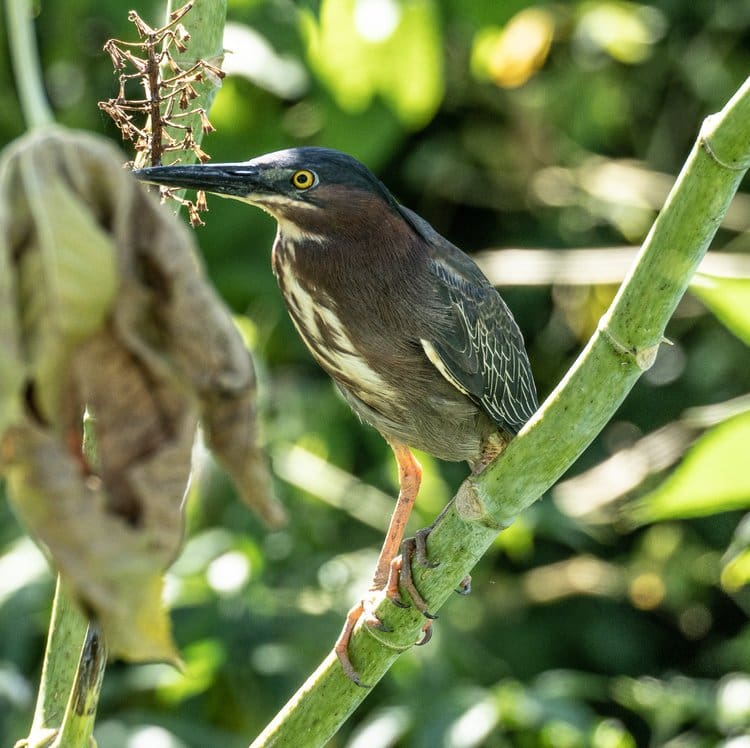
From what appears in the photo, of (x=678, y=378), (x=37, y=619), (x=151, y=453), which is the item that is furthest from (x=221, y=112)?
(x=151, y=453)

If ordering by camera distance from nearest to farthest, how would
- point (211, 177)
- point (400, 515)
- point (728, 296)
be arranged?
point (728, 296), point (211, 177), point (400, 515)

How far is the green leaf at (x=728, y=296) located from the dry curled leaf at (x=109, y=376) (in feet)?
2.65

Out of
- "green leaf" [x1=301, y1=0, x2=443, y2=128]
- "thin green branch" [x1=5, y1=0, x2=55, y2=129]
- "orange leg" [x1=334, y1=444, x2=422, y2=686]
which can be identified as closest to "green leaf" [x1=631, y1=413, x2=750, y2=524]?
"thin green branch" [x1=5, y1=0, x2=55, y2=129]

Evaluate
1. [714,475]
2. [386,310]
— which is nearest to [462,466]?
[386,310]

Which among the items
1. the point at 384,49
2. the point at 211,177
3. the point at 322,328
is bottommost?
the point at 322,328

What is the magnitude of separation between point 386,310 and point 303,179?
290 mm

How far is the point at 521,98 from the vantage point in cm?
453

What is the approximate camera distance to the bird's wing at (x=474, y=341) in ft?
7.41

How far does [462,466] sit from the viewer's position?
4156 millimetres

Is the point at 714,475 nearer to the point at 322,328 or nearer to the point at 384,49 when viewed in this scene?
the point at 322,328

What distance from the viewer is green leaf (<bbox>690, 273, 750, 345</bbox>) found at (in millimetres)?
1434

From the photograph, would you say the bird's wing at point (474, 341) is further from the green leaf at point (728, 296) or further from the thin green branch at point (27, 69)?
the thin green branch at point (27, 69)

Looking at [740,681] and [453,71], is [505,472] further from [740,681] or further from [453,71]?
[453,71]

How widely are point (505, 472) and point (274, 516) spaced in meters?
0.69
